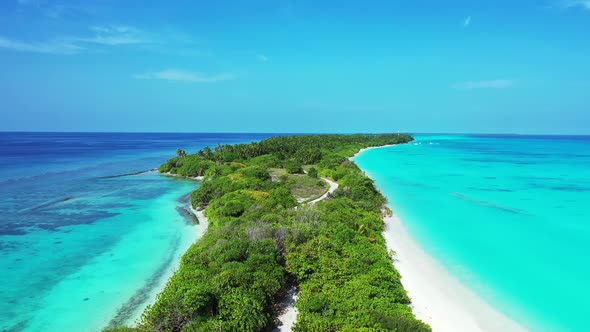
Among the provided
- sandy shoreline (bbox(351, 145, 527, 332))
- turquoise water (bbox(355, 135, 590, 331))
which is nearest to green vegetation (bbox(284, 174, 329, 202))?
turquoise water (bbox(355, 135, 590, 331))

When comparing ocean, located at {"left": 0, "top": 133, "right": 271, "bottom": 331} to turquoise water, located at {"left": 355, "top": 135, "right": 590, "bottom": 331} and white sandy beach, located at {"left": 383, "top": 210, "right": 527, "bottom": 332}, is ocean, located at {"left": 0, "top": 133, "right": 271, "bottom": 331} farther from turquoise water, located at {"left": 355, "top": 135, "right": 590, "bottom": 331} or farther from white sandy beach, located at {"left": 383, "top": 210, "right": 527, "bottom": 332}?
turquoise water, located at {"left": 355, "top": 135, "right": 590, "bottom": 331}

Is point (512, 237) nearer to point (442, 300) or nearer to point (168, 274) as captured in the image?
point (442, 300)

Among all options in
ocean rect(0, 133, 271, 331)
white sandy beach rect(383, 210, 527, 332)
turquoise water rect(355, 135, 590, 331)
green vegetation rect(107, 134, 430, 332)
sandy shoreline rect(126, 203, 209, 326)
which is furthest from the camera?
turquoise water rect(355, 135, 590, 331)

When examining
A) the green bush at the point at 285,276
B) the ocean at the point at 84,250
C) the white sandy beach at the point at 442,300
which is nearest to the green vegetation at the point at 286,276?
the green bush at the point at 285,276

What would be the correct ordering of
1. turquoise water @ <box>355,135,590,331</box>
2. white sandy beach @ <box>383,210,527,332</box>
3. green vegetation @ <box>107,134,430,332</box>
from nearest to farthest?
green vegetation @ <box>107,134,430,332</box>, white sandy beach @ <box>383,210,527,332</box>, turquoise water @ <box>355,135,590,331</box>

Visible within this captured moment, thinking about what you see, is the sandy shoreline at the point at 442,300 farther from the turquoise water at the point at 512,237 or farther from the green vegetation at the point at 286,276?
the green vegetation at the point at 286,276

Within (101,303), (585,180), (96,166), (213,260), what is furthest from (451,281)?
(96,166)

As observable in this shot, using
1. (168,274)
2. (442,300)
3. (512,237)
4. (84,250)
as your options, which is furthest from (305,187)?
(442,300)

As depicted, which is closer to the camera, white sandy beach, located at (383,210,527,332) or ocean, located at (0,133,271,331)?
white sandy beach, located at (383,210,527,332)

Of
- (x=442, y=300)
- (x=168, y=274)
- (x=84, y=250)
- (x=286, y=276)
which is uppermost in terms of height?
(x=286, y=276)
